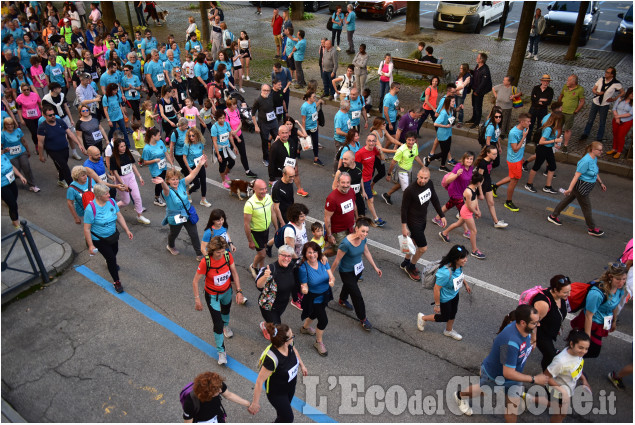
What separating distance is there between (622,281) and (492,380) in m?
1.86

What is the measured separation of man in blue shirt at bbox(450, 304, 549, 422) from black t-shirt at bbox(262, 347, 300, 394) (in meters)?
2.05

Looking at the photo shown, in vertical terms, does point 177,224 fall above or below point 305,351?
above

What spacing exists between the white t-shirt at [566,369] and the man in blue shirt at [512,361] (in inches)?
5.8

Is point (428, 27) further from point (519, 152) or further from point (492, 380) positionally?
point (492, 380)

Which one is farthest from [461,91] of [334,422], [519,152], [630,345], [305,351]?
[334,422]

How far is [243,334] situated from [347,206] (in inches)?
88.7

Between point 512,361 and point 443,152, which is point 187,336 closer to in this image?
point 512,361

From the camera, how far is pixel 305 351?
656cm

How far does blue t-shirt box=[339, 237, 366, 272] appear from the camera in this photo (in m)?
6.35

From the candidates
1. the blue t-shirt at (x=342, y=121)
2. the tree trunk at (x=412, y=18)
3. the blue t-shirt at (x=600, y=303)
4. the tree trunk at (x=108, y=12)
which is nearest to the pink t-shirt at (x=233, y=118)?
the blue t-shirt at (x=342, y=121)

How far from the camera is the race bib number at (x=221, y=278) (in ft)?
19.1

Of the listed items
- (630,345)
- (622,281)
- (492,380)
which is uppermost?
(622,281)

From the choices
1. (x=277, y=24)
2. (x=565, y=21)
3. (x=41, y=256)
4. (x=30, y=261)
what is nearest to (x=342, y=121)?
(x=41, y=256)

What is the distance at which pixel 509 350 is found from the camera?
5113mm
